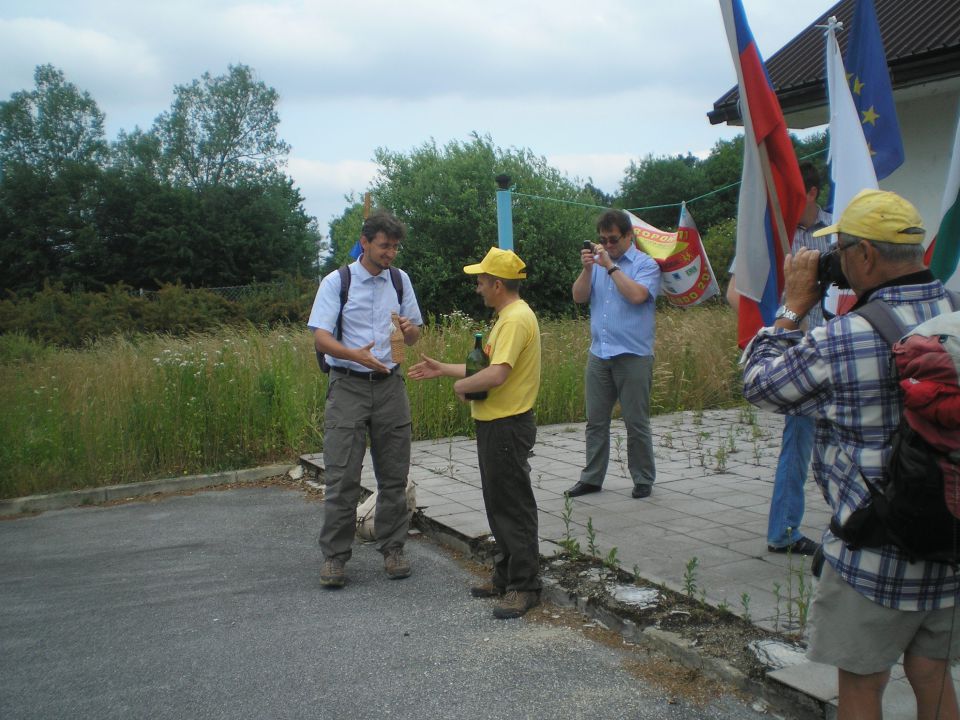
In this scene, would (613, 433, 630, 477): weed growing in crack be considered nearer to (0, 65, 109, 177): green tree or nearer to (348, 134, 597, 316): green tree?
(348, 134, 597, 316): green tree

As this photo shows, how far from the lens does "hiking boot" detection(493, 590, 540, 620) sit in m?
4.89

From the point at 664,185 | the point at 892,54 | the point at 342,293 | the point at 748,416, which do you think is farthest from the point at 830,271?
the point at 664,185

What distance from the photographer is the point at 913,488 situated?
242 centimetres

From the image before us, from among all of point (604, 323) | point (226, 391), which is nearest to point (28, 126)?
point (226, 391)

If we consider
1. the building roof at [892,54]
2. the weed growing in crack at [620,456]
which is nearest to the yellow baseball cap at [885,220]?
the building roof at [892,54]

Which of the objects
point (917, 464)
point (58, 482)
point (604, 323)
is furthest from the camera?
point (58, 482)

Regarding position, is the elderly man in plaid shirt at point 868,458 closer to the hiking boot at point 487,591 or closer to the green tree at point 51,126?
the hiking boot at point 487,591

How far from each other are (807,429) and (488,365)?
6.05 feet

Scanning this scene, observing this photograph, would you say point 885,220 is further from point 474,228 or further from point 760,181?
point 474,228

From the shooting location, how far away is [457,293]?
2247 cm

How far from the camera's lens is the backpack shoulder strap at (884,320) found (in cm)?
259

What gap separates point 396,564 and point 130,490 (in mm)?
3748

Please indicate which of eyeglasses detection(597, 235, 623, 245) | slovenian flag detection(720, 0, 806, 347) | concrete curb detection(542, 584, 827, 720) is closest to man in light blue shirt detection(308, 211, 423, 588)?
concrete curb detection(542, 584, 827, 720)

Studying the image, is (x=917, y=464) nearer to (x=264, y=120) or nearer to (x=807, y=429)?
(x=807, y=429)
